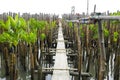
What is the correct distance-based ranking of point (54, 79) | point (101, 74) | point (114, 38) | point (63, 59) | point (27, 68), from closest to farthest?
point (101, 74) < point (54, 79) < point (63, 59) < point (27, 68) < point (114, 38)

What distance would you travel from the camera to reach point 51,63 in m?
14.9

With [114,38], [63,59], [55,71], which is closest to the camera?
[55,71]

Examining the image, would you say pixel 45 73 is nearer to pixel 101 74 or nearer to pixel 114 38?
pixel 101 74

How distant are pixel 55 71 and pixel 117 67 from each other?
247 centimetres

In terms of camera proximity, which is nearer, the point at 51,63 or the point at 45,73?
the point at 45,73

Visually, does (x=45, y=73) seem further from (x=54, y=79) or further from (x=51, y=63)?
(x=51, y=63)

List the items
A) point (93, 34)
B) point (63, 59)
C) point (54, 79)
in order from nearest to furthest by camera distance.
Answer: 1. point (54, 79)
2. point (63, 59)
3. point (93, 34)

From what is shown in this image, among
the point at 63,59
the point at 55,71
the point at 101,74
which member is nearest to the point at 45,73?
the point at 55,71

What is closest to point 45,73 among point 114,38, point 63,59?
point 63,59

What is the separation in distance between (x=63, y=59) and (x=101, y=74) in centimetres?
602

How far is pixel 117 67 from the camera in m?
10.4

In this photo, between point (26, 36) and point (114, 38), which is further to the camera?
point (114, 38)

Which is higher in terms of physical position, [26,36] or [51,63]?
[26,36]

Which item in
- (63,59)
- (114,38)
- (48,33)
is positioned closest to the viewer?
(63,59)
